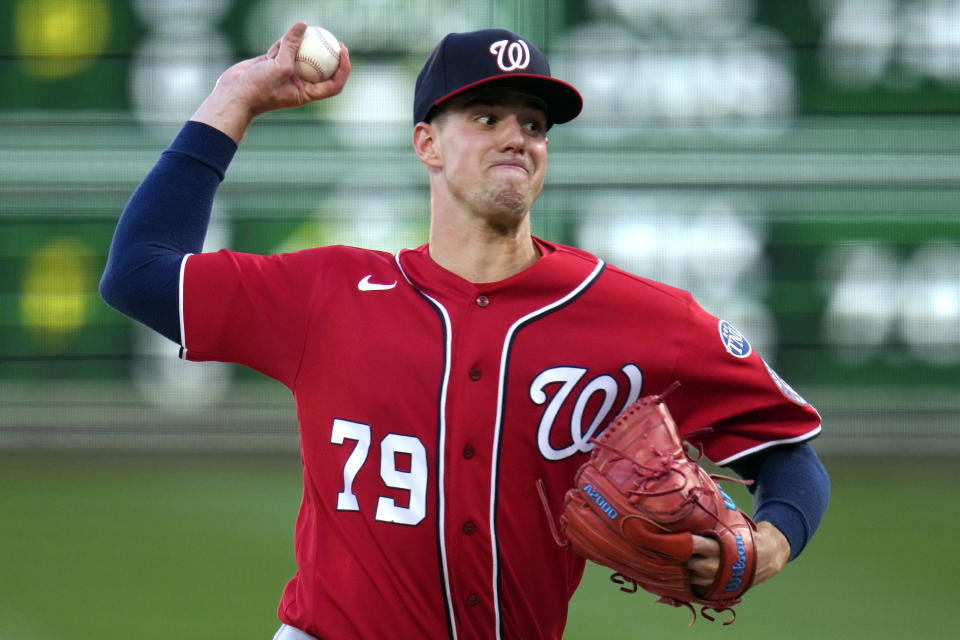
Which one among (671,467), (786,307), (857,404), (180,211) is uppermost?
(180,211)

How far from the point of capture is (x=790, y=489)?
233 centimetres

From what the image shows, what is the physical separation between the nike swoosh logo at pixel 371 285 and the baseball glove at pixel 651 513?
495 mm

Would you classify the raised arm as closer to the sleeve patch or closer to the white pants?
the white pants

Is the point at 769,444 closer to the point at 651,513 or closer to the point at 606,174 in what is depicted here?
the point at 651,513

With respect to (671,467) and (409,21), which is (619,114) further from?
(671,467)

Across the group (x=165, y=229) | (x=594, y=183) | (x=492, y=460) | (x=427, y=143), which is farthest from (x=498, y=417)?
(x=594, y=183)

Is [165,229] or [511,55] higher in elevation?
[511,55]

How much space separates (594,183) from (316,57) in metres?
5.01

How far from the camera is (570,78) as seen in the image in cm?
729

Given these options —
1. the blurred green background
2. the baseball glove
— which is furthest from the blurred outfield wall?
the baseball glove

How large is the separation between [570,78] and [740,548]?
5.40m

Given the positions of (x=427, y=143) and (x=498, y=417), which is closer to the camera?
(x=498, y=417)

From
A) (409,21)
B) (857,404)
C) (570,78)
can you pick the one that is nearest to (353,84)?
(409,21)

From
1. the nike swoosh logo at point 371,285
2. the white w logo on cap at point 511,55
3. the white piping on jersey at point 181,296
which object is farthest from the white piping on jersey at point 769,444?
the white piping on jersey at point 181,296
